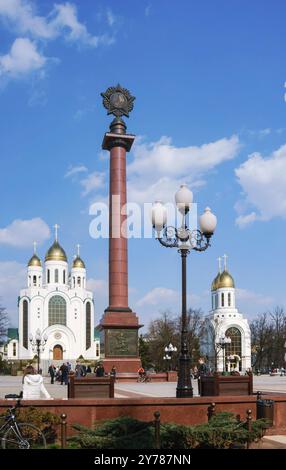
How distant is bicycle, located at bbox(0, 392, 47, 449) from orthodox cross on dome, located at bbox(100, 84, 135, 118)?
31169 mm

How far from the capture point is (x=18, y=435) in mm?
11023

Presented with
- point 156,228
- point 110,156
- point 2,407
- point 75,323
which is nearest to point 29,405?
point 2,407

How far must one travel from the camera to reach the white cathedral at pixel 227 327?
346 feet

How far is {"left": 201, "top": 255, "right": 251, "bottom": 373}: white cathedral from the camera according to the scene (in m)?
105

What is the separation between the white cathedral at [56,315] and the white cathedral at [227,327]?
2024 centimetres

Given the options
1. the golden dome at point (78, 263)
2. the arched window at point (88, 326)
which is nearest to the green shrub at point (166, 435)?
the arched window at point (88, 326)

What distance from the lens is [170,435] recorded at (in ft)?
37.4

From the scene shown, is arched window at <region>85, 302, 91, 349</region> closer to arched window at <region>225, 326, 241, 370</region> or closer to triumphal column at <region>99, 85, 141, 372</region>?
arched window at <region>225, 326, 241, 370</region>

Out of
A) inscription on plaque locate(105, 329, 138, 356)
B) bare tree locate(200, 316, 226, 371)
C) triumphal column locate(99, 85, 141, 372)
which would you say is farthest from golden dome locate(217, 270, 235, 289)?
inscription on plaque locate(105, 329, 138, 356)

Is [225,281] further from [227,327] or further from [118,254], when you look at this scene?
[118,254]

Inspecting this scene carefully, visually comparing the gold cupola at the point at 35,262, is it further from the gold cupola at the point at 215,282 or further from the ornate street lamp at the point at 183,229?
the ornate street lamp at the point at 183,229

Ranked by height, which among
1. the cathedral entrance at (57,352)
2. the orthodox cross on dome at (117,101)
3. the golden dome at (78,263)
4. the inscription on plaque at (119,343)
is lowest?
the cathedral entrance at (57,352)

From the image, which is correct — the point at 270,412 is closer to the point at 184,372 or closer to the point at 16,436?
the point at 184,372

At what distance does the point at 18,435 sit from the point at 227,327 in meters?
101
